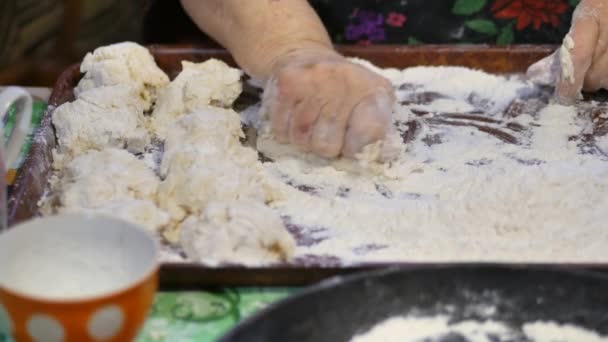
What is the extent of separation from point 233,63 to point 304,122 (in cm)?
34

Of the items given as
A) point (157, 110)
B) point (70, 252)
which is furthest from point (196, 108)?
point (70, 252)

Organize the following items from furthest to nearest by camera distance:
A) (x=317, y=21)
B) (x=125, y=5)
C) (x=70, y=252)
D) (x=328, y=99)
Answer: (x=125, y=5) < (x=317, y=21) < (x=328, y=99) < (x=70, y=252)

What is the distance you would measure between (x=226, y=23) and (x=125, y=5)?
1.96 m

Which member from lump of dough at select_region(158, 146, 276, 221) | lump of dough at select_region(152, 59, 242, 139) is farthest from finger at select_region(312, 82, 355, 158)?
lump of dough at select_region(152, 59, 242, 139)

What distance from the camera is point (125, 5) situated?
3.31 meters

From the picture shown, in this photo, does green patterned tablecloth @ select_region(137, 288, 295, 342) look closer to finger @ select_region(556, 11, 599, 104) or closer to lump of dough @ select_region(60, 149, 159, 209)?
lump of dough @ select_region(60, 149, 159, 209)

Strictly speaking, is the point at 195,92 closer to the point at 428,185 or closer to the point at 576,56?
the point at 428,185

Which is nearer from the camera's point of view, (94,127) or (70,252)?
(70,252)

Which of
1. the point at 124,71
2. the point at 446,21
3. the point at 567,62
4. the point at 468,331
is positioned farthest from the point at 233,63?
the point at 468,331

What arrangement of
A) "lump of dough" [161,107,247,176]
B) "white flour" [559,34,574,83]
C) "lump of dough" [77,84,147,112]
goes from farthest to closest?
1. "white flour" [559,34,574,83]
2. "lump of dough" [77,84,147,112]
3. "lump of dough" [161,107,247,176]

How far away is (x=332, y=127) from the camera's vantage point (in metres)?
1.19

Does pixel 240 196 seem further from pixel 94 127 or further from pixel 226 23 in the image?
pixel 226 23

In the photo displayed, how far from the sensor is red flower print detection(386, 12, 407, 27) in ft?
5.56

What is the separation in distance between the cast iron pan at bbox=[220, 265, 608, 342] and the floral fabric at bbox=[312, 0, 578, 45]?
93 cm
